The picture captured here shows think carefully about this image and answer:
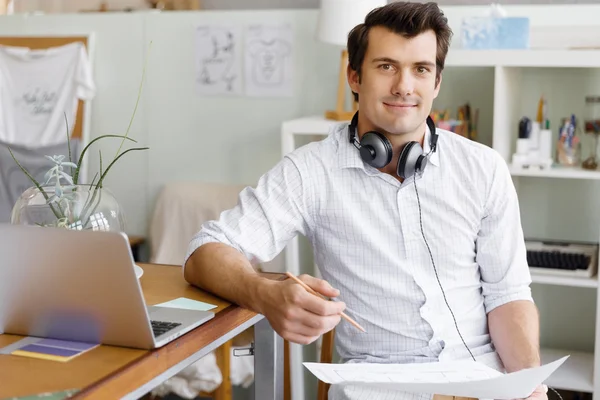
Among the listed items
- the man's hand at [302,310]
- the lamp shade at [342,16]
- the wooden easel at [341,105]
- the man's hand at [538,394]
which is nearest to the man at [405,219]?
the man's hand at [538,394]

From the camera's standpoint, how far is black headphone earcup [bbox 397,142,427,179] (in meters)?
1.88

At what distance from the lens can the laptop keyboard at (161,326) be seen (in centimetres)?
146

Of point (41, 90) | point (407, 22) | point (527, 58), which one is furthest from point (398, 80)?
point (41, 90)

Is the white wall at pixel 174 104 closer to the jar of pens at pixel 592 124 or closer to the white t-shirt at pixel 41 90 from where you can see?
the white t-shirt at pixel 41 90

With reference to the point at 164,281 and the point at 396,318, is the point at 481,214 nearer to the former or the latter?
the point at 396,318

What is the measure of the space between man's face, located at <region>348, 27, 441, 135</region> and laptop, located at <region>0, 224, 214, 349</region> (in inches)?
27.7

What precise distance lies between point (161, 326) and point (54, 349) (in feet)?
0.60

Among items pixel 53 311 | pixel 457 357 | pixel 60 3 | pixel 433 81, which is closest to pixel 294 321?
pixel 53 311

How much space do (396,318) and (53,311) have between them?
2.64 feet

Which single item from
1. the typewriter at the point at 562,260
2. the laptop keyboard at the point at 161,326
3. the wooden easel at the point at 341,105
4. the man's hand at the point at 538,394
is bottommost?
the man's hand at the point at 538,394

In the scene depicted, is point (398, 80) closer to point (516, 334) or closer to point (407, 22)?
point (407, 22)

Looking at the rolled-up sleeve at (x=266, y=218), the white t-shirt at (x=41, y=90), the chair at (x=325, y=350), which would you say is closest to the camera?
the rolled-up sleeve at (x=266, y=218)

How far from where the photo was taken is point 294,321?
1465 mm

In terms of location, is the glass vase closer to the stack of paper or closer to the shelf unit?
the stack of paper
